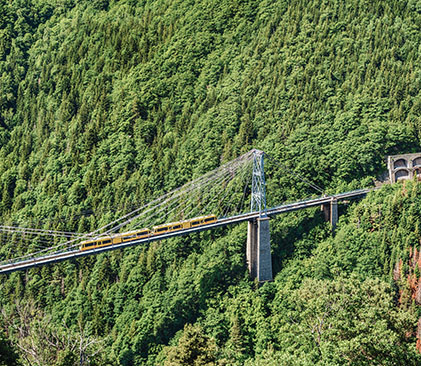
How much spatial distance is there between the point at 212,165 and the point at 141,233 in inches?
947

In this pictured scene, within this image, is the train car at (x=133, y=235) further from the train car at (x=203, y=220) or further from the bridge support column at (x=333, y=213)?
the bridge support column at (x=333, y=213)

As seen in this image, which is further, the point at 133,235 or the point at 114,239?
the point at 133,235

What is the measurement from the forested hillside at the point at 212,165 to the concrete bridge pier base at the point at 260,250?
4.61 feet

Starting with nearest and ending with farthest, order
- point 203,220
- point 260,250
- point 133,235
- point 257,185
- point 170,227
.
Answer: point 133,235 < point 170,227 < point 260,250 < point 203,220 < point 257,185

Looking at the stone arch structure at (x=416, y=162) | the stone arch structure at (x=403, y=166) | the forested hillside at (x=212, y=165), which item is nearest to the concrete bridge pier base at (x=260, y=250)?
the forested hillside at (x=212, y=165)

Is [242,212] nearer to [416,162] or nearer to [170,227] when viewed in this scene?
[170,227]

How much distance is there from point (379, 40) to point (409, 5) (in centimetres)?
966

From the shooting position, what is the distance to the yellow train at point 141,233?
93588 millimetres

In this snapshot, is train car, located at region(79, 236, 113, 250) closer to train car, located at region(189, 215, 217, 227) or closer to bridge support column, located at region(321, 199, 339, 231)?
train car, located at region(189, 215, 217, 227)

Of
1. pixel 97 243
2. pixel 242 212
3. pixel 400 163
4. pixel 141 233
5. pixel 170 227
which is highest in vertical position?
pixel 400 163

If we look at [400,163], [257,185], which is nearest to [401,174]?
[400,163]

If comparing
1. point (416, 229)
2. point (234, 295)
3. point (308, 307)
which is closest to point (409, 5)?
point (416, 229)

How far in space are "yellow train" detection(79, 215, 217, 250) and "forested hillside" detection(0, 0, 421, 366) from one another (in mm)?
6394

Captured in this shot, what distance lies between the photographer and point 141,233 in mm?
95750
